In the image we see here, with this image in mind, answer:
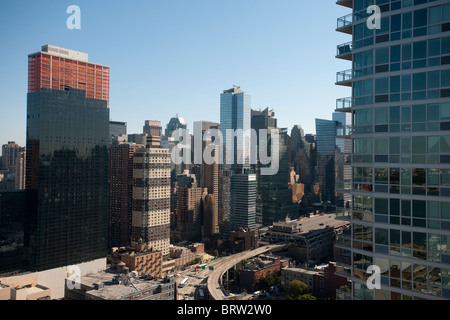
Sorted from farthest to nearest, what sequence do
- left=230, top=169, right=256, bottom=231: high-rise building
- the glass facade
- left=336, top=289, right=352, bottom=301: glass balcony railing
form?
left=230, top=169, right=256, bottom=231: high-rise building
the glass facade
left=336, top=289, right=352, bottom=301: glass balcony railing

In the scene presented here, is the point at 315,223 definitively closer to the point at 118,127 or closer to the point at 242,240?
the point at 242,240

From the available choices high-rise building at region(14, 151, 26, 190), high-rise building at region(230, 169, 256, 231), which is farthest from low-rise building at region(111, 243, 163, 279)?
high-rise building at region(14, 151, 26, 190)

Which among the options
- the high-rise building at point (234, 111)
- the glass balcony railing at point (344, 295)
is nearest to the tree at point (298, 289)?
the glass balcony railing at point (344, 295)

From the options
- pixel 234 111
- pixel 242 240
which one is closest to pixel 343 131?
pixel 242 240

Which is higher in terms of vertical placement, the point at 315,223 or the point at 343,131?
the point at 343,131

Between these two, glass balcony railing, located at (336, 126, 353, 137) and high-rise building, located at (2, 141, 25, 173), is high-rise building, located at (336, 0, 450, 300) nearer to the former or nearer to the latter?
glass balcony railing, located at (336, 126, 353, 137)

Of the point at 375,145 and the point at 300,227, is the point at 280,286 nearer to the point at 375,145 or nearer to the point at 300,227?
the point at 300,227

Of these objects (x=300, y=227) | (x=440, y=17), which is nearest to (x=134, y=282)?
(x=440, y=17)
